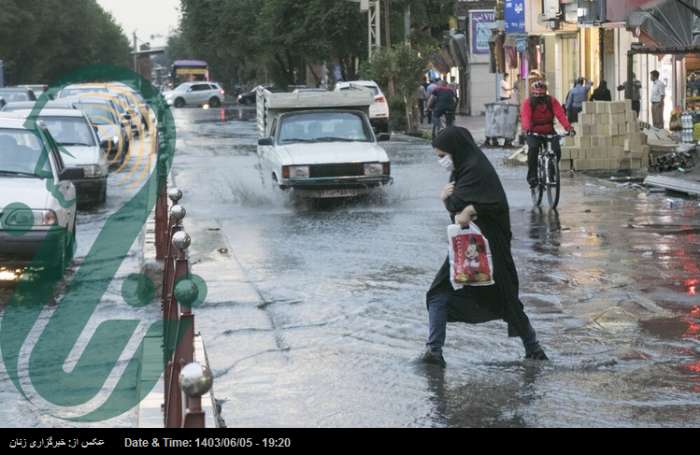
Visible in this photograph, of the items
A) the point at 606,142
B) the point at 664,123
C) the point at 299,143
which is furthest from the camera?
the point at 664,123

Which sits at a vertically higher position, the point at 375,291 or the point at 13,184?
the point at 13,184

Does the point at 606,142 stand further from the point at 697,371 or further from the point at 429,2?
the point at 429,2

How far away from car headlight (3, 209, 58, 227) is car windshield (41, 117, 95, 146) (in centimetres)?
1008

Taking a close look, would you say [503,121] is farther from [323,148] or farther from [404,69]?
[323,148]

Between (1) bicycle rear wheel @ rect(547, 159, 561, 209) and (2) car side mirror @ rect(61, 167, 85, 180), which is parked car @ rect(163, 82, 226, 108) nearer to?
(1) bicycle rear wheel @ rect(547, 159, 561, 209)

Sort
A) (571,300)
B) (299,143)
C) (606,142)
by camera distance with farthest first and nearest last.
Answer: (606,142), (299,143), (571,300)

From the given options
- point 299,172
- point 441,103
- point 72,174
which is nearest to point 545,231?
point 299,172

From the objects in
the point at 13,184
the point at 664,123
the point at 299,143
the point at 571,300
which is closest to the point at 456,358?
the point at 571,300

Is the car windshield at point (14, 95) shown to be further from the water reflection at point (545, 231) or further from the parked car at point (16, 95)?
the water reflection at point (545, 231)

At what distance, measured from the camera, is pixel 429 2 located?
6506 cm

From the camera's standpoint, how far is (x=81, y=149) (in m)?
22.6

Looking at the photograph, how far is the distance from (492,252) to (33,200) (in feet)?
19.7

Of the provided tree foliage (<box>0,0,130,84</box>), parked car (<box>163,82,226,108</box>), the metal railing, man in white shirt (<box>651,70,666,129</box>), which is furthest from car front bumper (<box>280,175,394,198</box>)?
parked car (<box>163,82,226,108</box>)
